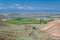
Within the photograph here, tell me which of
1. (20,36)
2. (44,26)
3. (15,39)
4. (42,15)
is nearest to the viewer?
(15,39)

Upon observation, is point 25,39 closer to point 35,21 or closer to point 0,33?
point 0,33

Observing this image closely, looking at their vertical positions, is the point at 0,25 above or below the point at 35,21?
above

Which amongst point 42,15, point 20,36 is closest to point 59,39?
point 20,36

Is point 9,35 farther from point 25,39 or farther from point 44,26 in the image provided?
point 44,26

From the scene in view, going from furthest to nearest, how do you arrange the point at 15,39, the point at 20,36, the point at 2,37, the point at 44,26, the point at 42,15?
the point at 42,15, the point at 44,26, the point at 20,36, the point at 15,39, the point at 2,37

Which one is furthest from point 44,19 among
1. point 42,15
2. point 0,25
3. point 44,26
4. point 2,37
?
point 2,37

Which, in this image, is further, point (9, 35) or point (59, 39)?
point (59, 39)

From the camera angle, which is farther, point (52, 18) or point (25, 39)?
point (52, 18)

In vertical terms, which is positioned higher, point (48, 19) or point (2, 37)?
point (2, 37)

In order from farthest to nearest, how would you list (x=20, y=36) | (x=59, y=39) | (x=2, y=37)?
(x=59, y=39) < (x=20, y=36) < (x=2, y=37)
